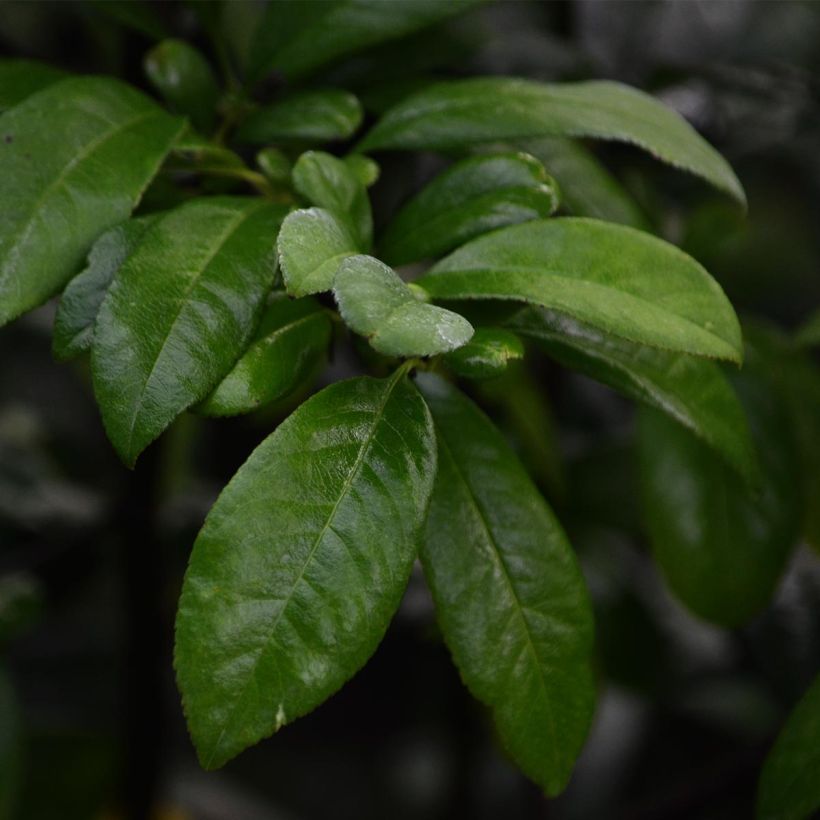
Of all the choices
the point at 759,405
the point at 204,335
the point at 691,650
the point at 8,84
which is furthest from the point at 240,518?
the point at 691,650

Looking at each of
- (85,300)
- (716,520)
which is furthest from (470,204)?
(716,520)

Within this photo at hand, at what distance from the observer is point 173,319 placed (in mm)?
410

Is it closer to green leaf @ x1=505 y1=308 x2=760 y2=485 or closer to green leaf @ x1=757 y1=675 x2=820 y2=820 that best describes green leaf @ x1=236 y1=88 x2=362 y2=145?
green leaf @ x1=505 y1=308 x2=760 y2=485

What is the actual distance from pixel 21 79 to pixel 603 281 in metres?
0.35

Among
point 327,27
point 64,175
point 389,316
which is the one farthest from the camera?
point 327,27

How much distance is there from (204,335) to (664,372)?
0.24 metres

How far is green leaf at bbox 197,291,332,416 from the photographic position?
1.32 feet

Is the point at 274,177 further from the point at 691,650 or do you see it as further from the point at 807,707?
the point at 691,650

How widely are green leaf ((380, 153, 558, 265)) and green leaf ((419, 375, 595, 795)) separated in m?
0.09

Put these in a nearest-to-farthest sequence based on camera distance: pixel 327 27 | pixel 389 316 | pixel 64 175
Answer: pixel 389 316 → pixel 64 175 → pixel 327 27

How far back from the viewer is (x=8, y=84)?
0.53 metres

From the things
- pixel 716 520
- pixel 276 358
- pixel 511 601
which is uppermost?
pixel 276 358

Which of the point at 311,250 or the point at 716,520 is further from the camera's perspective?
the point at 716,520

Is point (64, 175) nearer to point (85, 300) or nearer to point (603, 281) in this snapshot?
point (85, 300)
